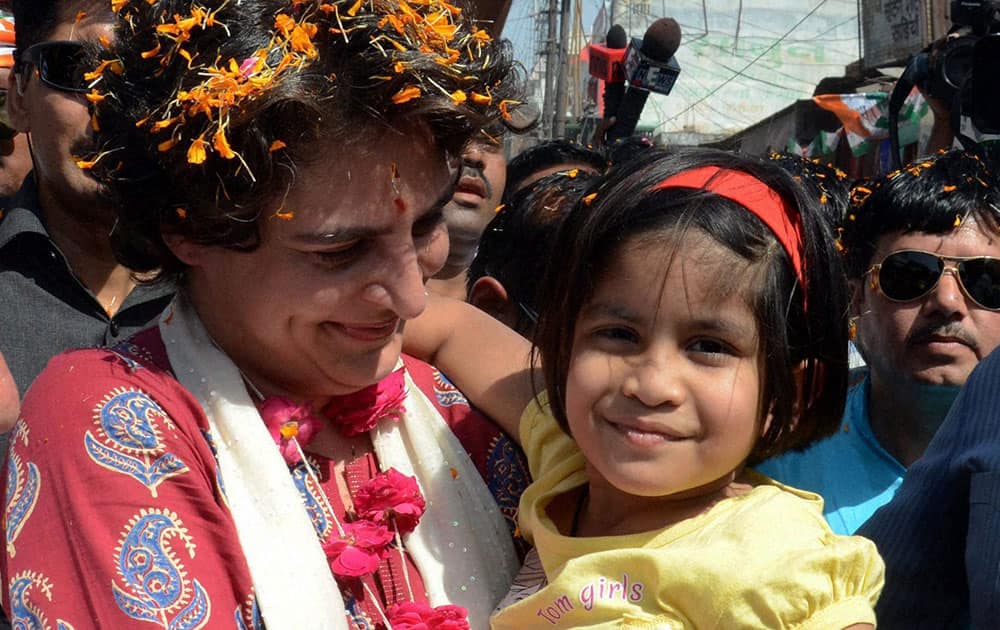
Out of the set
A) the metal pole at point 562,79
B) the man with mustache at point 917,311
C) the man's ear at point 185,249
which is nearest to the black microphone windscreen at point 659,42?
the man with mustache at point 917,311

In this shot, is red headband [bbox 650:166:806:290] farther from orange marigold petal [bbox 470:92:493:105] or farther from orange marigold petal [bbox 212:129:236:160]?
orange marigold petal [bbox 212:129:236:160]

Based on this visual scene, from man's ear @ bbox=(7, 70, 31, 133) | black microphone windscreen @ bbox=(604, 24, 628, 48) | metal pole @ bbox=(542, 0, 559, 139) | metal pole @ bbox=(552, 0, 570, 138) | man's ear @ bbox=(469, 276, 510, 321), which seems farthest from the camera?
metal pole @ bbox=(542, 0, 559, 139)

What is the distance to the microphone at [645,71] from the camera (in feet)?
18.3

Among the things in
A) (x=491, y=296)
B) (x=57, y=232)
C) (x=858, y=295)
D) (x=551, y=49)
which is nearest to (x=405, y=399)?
(x=491, y=296)

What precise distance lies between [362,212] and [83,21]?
137 centimetres

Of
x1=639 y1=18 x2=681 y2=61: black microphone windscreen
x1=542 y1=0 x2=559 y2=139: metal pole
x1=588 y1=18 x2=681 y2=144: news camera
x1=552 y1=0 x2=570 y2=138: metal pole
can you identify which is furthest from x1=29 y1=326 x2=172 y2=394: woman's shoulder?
x1=542 y1=0 x2=559 y2=139: metal pole

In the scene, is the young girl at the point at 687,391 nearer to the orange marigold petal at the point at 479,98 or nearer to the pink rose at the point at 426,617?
the pink rose at the point at 426,617

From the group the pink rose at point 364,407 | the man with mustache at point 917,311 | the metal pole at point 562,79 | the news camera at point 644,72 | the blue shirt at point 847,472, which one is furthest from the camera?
the metal pole at point 562,79

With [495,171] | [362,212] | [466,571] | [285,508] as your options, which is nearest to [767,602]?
[466,571]

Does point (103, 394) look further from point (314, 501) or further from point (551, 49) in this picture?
point (551, 49)

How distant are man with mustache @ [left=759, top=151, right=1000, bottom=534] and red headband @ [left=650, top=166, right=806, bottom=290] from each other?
0.89 metres

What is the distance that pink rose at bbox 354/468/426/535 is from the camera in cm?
185

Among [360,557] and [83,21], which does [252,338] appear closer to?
[360,557]

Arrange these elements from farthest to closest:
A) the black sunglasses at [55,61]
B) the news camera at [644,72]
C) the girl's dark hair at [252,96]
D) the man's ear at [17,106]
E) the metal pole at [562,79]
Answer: the metal pole at [562,79]
the news camera at [644,72]
the man's ear at [17,106]
the black sunglasses at [55,61]
the girl's dark hair at [252,96]
